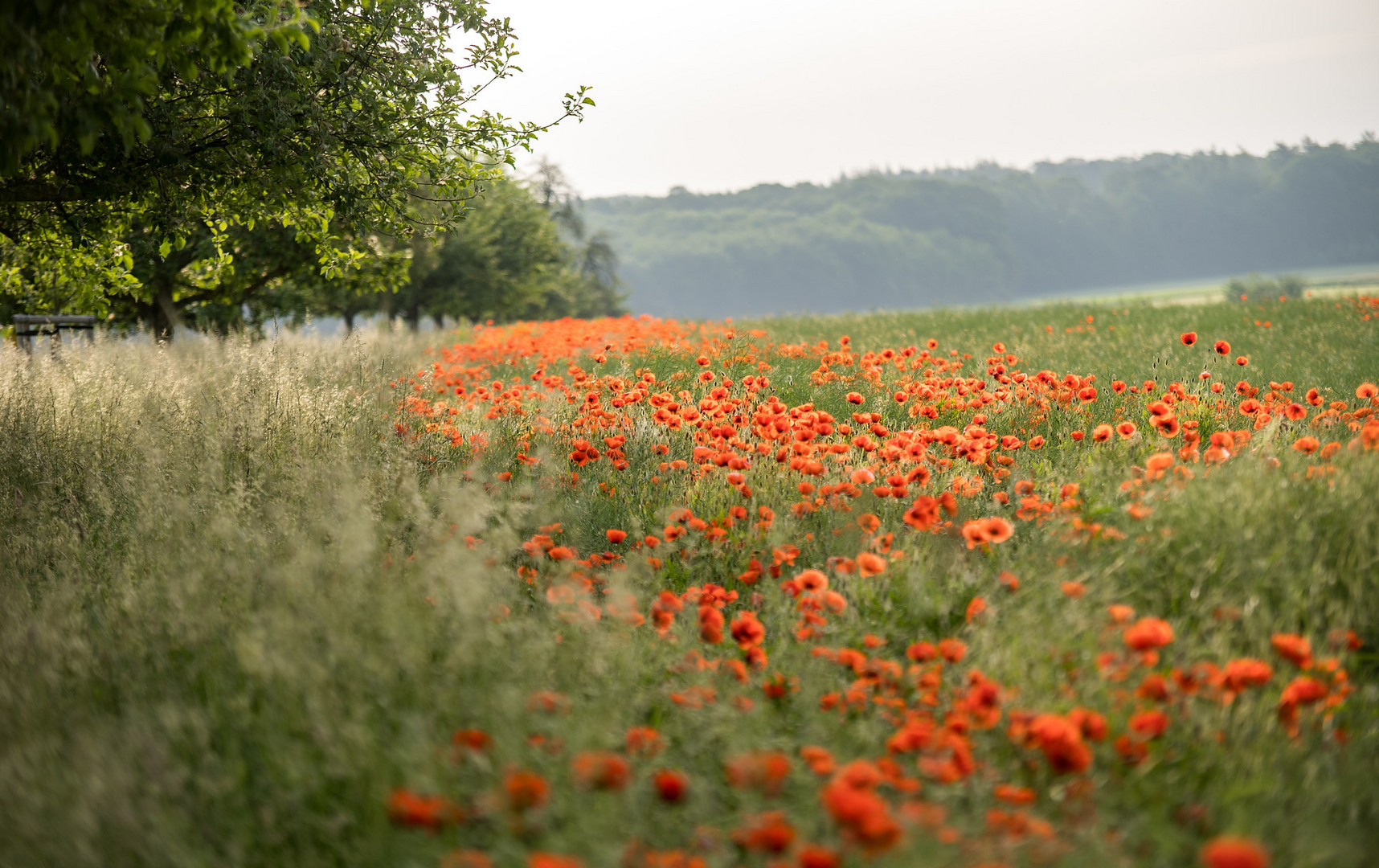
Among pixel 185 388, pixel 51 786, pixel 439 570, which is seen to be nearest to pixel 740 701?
pixel 439 570

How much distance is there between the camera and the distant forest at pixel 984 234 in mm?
137875

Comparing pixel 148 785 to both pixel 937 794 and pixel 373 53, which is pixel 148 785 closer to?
pixel 937 794

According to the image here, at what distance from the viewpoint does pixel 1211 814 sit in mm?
1877

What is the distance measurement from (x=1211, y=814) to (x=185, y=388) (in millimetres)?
6885

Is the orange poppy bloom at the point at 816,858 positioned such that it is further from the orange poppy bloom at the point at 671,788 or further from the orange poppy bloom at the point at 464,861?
the orange poppy bloom at the point at 464,861

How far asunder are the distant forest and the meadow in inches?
5420

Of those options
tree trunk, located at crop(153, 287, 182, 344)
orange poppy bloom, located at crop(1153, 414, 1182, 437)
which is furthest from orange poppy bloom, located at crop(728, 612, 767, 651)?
tree trunk, located at crop(153, 287, 182, 344)

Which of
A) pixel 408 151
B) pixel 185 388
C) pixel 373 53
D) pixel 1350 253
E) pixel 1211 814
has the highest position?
pixel 1350 253

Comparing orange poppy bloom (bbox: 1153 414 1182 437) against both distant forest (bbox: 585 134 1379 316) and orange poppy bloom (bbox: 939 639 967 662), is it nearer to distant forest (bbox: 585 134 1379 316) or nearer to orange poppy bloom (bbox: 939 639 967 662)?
orange poppy bloom (bbox: 939 639 967 662)

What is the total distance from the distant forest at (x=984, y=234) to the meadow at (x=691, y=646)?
137661mm

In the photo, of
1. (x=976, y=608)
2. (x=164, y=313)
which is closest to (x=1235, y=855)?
(x=976, y=608)

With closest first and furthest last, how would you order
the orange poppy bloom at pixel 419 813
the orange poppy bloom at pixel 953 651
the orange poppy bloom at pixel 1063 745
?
the orange poppy bloom at pixel 419 813 < the orange poppy bloom at pixel 1063 745 < the orange poppy bloom at pixel 953 651

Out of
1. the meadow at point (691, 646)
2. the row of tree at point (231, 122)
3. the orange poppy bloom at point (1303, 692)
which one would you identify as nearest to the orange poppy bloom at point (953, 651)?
the meadow at point (691, 646)

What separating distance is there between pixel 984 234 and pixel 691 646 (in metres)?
177
